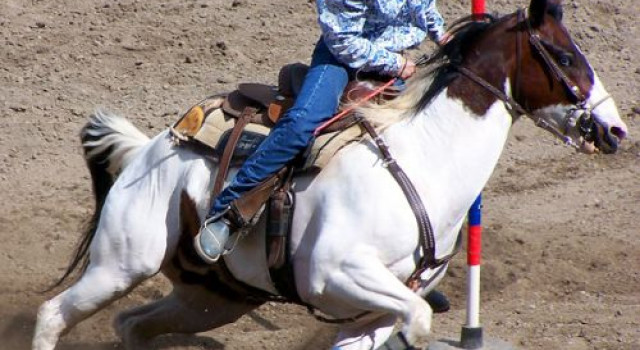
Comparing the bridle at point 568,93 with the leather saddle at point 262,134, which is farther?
the leather saddle at point 262,134

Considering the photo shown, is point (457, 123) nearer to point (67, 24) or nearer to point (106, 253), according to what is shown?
point (106, 253)

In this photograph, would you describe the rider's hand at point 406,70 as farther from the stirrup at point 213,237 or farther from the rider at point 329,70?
the stirrup at point 213,237

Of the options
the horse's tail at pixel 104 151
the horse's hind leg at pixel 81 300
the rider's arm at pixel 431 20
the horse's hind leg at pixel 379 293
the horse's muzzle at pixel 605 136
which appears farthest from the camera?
the horse's tail at pixel 104 151

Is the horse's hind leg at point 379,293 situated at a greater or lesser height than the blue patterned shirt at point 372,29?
lesser

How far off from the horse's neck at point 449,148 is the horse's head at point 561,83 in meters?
0.18

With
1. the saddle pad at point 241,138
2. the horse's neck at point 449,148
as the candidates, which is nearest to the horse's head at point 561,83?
the horse's neck at point 449,148

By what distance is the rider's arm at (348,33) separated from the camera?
5266mm

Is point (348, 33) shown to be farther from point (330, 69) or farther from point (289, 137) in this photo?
point (289, 137)

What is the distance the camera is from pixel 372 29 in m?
5.41

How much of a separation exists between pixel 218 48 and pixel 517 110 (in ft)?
16.5

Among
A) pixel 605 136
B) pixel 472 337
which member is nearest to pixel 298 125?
pixel 605 136

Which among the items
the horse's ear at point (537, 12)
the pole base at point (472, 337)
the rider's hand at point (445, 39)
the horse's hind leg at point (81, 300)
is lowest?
the pole base at point (472, 337)

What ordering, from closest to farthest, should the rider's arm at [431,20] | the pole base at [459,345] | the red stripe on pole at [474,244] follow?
the rider's arm at [431,20]
the red stripe on pole at [474,244]
the pole base at [459,345]

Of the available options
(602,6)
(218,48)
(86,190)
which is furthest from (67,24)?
(602,6)
